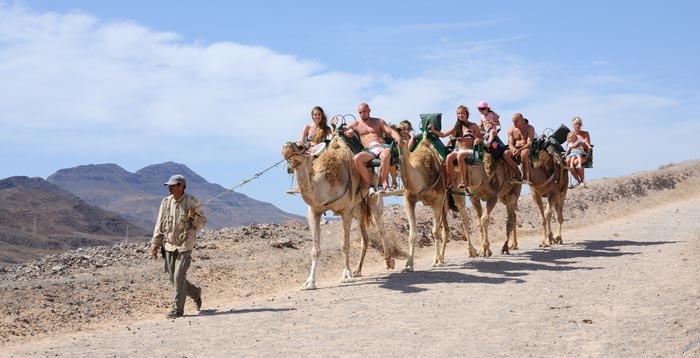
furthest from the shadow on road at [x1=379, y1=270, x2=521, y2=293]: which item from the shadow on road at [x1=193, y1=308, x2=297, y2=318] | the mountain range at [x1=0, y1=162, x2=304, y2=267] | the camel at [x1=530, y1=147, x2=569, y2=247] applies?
the mountain range at [x1=0, y1=162, x2=304, y2=267]

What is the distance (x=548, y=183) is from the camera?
2050 cm

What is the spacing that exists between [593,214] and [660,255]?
13.4m

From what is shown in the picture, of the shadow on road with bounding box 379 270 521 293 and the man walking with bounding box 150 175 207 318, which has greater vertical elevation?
the man walking with bounding box 150 175 207 318

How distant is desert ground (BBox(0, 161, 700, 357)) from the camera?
9.42m

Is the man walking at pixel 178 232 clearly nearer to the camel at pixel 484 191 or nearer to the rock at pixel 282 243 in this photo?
the camel at pixel 484 191

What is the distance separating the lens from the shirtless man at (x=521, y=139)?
18891 millimetres

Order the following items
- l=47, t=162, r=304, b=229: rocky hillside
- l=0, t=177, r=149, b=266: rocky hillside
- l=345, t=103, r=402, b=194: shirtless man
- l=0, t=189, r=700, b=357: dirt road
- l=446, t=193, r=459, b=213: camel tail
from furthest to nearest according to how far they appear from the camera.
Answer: l=47, t=162, r=304, b=229: rocky hillside < l=0, t=177, r=149, b=266: rocky hillside < l=446, t=193, r=459, b=213: camel tail < l=345, t=103, r=402, b=194: shirtless man < l=0, t=189, r=700, b=357: dirt road

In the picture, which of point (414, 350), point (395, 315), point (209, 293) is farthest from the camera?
point (209, 293)

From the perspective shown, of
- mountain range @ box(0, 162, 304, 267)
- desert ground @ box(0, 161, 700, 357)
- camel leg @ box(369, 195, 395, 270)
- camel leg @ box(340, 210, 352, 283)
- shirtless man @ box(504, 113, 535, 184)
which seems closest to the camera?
desert ground @ box(0, 161, 700, 357)

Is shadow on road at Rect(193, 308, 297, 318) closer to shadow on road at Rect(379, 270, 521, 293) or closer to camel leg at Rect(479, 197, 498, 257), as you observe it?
shadow on road at Rect(379, 270, 521, 293)

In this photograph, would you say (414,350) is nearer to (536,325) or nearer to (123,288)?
(536,325)

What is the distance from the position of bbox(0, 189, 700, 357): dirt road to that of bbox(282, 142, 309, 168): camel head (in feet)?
7.24

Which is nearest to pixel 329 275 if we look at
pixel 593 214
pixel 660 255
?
pixel 660 255

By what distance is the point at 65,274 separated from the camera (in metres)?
14.7
